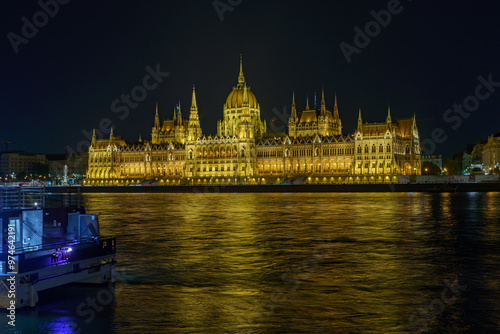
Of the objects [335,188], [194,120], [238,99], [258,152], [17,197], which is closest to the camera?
[17,197]

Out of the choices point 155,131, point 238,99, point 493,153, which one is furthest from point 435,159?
point 155,131

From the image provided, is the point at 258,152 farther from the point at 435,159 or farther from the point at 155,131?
the point at 435,159

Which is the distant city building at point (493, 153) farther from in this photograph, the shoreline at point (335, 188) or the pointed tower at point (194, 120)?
the pointed tower at point (194, 120)

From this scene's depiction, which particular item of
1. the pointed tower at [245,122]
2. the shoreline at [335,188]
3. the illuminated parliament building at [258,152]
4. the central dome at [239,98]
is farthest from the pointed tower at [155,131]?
the shoreline at [335,188]

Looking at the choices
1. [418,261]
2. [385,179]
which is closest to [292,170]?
[385,179]

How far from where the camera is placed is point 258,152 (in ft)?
463

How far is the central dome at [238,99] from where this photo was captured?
497 feet

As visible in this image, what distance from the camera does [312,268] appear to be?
1753 cm

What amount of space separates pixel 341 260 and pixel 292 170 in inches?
4600

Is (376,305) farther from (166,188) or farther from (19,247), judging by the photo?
(166,188)

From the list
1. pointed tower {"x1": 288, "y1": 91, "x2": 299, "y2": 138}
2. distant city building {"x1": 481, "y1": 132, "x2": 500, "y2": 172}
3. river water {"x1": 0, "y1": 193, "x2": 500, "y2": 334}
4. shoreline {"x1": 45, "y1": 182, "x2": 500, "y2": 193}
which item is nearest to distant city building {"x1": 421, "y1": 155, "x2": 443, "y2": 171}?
distant city building {"x1": 481, "y1": 132, "x2": 500, "y2": 172}

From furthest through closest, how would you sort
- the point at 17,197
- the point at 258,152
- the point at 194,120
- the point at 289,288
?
1. the point at 194,120
2. the point at 258,152
3. the point at 17,197
4. the point at 289,288

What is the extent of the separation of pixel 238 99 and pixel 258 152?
19626mm

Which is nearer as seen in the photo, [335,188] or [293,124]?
[335,188]
